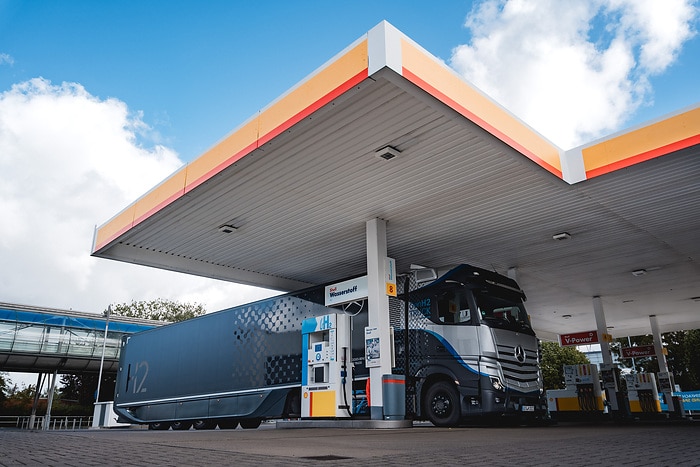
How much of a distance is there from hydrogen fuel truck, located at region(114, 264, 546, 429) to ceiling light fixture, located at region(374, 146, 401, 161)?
2899mm

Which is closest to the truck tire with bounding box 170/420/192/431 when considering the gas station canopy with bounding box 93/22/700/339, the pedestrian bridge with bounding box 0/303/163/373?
the gas station canopy with bounding box 93/22/700/339

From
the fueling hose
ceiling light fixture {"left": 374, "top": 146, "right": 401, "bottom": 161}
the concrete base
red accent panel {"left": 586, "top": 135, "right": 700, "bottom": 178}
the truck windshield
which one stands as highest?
ceiling light fixture {"left": 374, "top": 146, "right": 401, "bottom": 161}

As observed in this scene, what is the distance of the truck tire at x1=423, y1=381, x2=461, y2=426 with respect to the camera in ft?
31.0

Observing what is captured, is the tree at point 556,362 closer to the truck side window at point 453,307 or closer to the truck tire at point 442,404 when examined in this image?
the truck tire at point 442,404

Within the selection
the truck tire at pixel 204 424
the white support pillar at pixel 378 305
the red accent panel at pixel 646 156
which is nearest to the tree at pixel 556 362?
the truck tire at pixel 204 424

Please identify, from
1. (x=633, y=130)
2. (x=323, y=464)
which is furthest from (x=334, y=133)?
(x=323, y=464)

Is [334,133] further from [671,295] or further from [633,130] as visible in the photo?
[671,295]

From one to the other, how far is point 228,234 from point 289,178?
11.4ft

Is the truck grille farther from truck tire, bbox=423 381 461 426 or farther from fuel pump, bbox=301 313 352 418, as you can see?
fuel pump, bbox=301 313 352 418

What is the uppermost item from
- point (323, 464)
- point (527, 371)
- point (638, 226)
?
point (638, 226)

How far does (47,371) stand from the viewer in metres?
29.3

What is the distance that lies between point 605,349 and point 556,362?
27.7 m

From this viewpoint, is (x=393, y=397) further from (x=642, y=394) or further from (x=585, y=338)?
(x=642, y=394)

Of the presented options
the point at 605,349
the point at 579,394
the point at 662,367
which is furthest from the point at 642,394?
the point at 662,367
